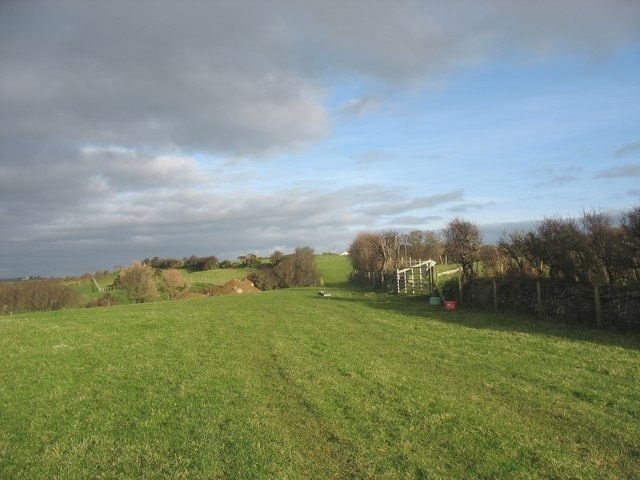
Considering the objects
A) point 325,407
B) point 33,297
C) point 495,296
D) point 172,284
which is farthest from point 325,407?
point 172,284

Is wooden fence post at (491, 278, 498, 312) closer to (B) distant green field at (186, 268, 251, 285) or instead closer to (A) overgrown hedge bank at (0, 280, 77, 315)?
(A) overgrown hedge bank at (0, 280, 77, 315)

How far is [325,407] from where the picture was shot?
7.35 meters

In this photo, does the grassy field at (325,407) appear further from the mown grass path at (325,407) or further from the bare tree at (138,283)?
the bare tree at (138,283)

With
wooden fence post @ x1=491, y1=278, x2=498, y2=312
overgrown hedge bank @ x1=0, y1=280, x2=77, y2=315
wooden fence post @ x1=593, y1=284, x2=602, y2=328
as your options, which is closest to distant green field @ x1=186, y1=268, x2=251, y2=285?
overgrown hedge bank @ x1=0, y1=280, x2=77, y2=315

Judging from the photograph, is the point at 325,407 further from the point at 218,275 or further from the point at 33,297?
the point at 218,275

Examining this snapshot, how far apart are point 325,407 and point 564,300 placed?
12974mm

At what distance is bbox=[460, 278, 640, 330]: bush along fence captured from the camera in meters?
14.6

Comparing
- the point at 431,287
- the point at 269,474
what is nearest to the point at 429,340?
the point at 269,474

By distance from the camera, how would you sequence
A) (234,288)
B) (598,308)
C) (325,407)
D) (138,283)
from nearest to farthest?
1. (325,407)
2. (598,308)
3. (138,283)
4. (234,288)

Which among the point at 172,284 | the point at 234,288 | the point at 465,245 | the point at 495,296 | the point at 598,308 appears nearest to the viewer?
the point at 598,308

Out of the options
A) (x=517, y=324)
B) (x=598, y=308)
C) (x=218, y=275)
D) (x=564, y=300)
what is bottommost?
(x=517, y=324)

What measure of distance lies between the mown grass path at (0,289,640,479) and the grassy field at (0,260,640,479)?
30 mm

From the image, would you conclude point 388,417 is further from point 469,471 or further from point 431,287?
point 431,287

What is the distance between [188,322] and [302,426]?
13.6 meters
